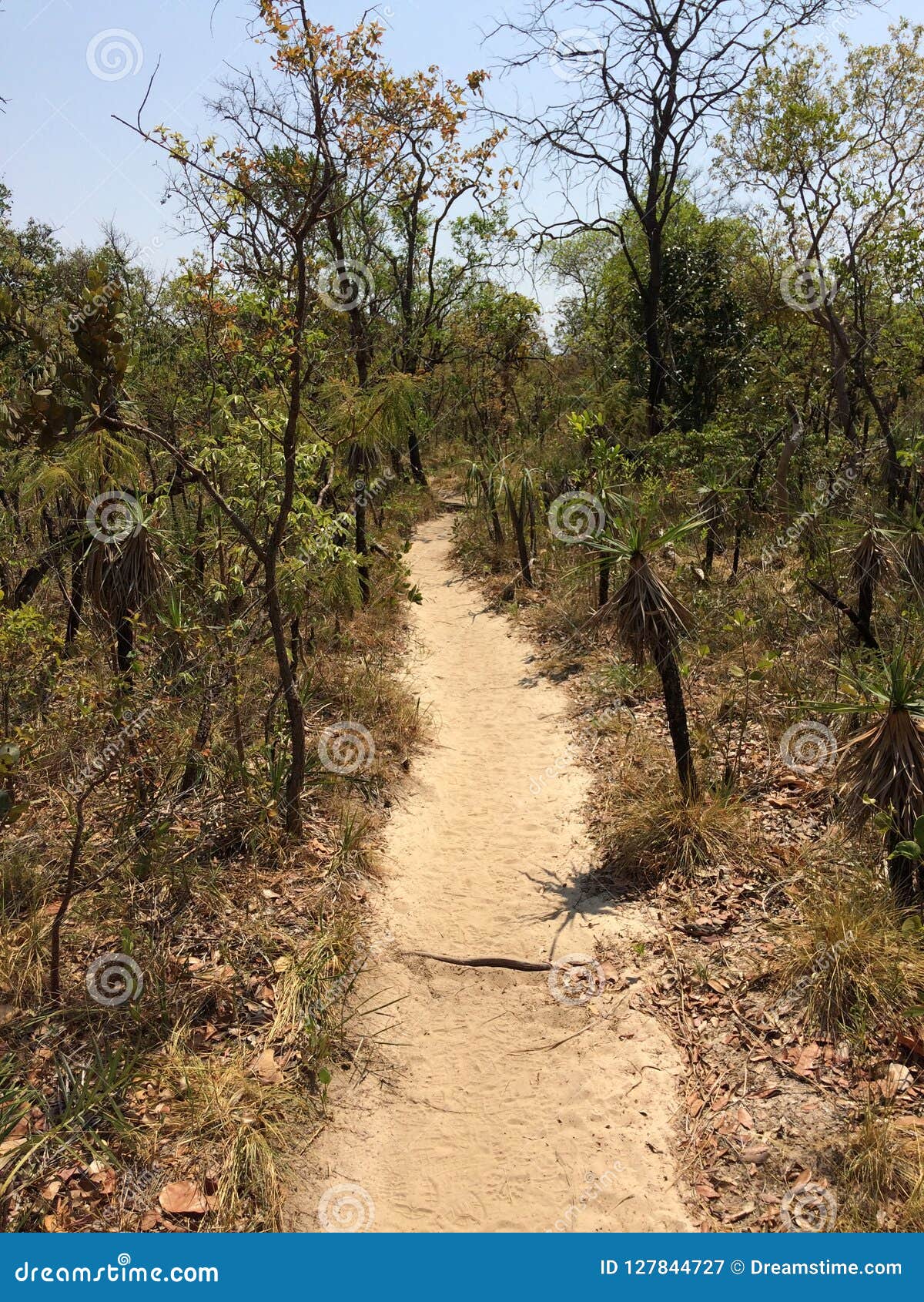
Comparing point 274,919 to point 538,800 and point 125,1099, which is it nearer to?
point 125,1099

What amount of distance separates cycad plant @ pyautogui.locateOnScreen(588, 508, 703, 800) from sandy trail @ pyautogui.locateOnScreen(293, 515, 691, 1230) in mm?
1404

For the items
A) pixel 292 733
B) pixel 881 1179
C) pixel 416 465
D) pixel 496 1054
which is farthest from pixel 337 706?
pixel 416 465

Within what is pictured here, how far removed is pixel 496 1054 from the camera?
4.62 metres

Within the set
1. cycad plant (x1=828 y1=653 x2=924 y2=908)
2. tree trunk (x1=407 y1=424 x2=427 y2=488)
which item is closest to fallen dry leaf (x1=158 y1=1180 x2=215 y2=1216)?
cycad plant (x1=828 y1=653 x2=924 y2=908)

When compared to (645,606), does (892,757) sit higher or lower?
lower

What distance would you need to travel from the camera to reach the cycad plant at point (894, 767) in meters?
4.47

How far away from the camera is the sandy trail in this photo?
12.4 feet

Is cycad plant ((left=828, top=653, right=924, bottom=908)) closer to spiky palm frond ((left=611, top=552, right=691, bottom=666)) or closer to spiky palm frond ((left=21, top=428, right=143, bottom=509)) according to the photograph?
spiky palm frond ((left=611, top=552, right=691, bottom=666))

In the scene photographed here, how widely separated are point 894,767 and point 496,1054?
103 inches

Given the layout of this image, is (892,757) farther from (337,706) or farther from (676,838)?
(337,706)

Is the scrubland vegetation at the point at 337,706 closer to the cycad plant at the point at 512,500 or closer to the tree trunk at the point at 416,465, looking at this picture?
the cycad plant at the point at 512,500

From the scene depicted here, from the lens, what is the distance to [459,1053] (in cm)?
465

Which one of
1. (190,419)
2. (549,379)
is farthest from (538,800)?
(549,379)

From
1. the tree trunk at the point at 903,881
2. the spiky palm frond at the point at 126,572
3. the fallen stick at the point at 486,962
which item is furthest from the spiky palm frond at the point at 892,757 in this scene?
the spiky palm frond at the point at 126,572
